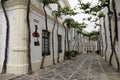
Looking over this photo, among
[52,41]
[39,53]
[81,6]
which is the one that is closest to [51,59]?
Result: [52,41]

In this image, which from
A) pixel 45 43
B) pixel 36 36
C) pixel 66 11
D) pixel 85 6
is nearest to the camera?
pixel 36 36

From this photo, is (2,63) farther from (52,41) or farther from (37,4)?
(52,41)

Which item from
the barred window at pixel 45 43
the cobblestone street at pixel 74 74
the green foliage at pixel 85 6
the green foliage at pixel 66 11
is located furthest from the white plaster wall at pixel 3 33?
the green foliage at pixel 66 11

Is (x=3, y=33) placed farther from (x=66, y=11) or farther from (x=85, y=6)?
(x=66, y=11)

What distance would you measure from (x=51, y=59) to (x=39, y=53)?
2675mm

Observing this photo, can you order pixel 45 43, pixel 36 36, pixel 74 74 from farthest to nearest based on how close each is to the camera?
pixel 45 43 → pixel 36 36 → pixel 74 74

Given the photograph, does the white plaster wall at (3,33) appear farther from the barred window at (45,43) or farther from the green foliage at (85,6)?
the green foliage at (85,6)

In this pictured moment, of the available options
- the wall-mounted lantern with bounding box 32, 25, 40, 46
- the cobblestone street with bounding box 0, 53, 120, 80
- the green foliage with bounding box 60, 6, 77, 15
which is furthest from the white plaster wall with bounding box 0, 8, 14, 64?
the green foliage with bounding box 60, 6, 77, 15

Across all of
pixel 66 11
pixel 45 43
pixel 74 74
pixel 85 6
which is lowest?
pixel 74 74

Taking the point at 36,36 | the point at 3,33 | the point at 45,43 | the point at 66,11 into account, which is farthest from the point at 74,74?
the point at 66,11

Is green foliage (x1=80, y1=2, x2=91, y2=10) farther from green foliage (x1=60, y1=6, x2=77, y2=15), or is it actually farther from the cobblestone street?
the cobblestone street

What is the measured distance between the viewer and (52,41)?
48.5 ft

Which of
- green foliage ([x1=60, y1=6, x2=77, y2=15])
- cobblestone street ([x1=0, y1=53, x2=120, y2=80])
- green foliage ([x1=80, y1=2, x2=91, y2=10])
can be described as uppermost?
green foliage ([x1=60, y1=6, x2=77, y2=15])

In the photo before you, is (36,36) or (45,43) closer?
(36,36)
